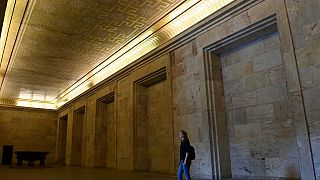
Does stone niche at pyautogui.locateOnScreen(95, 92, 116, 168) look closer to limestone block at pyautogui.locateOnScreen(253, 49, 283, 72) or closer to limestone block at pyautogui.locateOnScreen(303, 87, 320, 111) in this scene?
limestone block at pyautogui.locateOnScreen(253, 49, 283, 72)

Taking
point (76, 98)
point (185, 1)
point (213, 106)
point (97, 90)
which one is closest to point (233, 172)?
point (213, 106)

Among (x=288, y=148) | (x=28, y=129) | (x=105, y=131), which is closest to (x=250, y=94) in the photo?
(x=288, y=148)

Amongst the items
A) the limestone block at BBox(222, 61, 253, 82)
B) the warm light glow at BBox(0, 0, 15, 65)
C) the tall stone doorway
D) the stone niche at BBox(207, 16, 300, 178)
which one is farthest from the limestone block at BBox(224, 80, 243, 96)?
the tall stone doorway

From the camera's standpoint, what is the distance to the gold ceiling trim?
24.5ft

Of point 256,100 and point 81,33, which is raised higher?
point 81,33

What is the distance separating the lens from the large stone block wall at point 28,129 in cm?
1861

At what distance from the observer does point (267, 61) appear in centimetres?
649

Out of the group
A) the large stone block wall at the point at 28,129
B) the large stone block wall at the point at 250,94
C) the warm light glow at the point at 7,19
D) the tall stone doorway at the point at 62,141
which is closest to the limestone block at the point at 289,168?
the large stone block wall at the point at 250,94

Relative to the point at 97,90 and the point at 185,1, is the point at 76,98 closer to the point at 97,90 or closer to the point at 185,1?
the point at 97,90

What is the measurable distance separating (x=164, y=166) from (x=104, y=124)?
5148 mm

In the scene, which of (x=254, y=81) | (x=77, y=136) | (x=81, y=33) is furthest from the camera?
(x=77, y=136)

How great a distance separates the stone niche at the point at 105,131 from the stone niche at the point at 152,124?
102 inches

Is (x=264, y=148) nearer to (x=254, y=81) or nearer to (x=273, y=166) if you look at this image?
(x=273, y=166)

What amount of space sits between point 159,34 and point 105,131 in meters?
6.43
